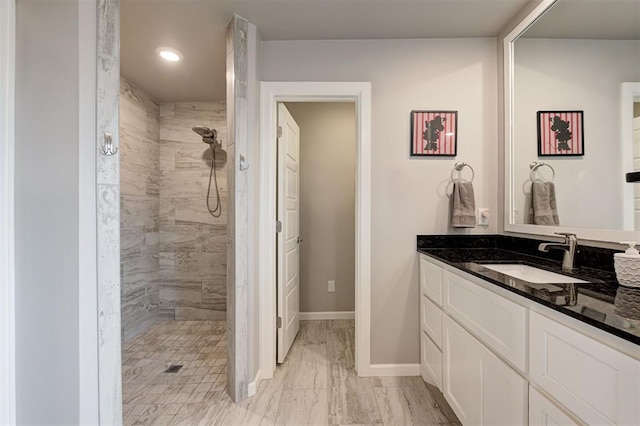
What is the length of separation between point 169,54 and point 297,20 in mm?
1086

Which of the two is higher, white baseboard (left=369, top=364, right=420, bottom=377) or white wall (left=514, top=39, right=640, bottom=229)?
white wall (left=514, top=39, right=640, bottom=229)

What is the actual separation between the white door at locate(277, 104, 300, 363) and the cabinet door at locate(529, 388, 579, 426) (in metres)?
1.59

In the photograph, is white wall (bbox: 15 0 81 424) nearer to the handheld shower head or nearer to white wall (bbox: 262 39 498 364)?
white wall (bbox: 262 39 498 364)

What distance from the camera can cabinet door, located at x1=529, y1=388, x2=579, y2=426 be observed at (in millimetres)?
847

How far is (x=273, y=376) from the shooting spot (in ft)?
6.77

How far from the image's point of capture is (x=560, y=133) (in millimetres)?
1565

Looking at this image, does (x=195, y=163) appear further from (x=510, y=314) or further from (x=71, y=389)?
(x=510, y=314)

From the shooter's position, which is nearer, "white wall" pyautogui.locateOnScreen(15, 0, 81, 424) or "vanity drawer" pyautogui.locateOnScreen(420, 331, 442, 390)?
"white wall" pyautogui.locateOnScreen(15, 0, 81, 424)

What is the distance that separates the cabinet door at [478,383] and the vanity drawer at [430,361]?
0.09 metres

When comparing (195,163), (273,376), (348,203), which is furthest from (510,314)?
(195,163)

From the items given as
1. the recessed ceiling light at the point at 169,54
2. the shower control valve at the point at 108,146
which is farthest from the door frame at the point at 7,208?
the recessed ceiling light at the point at 169,54

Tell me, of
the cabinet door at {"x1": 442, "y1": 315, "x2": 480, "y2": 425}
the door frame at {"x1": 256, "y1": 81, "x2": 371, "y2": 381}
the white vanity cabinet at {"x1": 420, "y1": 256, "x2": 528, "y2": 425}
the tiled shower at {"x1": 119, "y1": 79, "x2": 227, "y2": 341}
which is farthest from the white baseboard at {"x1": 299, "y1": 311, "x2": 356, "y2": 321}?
the cabinet door at {"x1": 442, "y1": 315, "x2": 480, "y2": 425}

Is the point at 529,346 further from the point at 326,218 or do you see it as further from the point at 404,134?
the point at 326,218

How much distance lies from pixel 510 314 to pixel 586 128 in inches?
42.3
